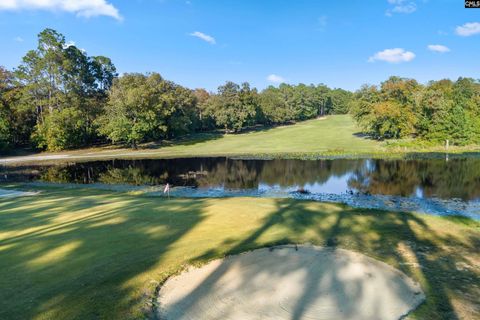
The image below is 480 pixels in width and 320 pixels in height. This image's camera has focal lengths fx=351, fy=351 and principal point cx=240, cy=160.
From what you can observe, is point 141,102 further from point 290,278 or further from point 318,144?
point 290,278

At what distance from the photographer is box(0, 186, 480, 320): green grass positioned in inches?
286

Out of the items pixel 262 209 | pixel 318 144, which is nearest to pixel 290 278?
pixel 262 209

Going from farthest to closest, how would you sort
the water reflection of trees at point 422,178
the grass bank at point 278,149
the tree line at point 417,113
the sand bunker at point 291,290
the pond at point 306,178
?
the tree line at point 417,113 → the grass bank at point 278,149 → the water reflection of trees at point 422,178 → the pond at point 306,178 → the sand bunker at point 291,290

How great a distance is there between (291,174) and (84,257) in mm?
25578

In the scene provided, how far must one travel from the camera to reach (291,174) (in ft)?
109

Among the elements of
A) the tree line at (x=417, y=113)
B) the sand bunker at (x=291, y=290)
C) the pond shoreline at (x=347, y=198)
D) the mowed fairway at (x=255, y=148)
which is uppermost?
the tree line at (x=417, y=113)

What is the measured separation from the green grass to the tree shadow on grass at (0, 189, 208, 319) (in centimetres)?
3

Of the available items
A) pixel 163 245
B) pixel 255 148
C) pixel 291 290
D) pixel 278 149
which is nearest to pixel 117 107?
pixel 255 148

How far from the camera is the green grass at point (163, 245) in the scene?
23.8 feet

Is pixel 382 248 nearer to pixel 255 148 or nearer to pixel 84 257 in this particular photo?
pixel 84 257

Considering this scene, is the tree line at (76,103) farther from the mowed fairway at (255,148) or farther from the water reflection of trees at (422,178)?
the water reflection of trees at (422,178)

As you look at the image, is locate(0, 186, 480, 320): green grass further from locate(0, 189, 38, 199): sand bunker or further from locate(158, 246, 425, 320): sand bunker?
locate(0, 189, 38, 199): sand bunker

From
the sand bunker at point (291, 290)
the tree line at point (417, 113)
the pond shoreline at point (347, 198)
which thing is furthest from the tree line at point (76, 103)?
the sand bunker at point (291, 290)

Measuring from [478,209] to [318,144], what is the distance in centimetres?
4209
